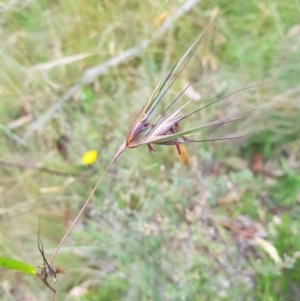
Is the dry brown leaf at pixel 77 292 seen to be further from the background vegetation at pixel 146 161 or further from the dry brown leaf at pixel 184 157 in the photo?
the dry brown leaf at pixel 184 157

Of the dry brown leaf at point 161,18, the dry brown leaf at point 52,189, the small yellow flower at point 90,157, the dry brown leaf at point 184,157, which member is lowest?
the dry brown leaf at point 52,189

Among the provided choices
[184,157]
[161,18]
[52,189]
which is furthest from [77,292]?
[161,18]

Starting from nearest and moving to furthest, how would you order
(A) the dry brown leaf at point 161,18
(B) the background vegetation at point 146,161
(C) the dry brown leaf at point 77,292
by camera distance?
(B) the background vegetation at point 146,161
(C) the dry brown leaf at point 77,292
(A) the dry brown leaf at point 161,18

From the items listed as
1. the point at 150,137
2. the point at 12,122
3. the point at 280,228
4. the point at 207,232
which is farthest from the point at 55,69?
the point at 150,137

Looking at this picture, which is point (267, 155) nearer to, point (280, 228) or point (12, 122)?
point (280, 228)

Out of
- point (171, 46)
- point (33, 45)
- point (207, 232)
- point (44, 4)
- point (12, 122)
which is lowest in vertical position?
point (207, 232)

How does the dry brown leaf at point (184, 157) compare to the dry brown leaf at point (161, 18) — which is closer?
the dry brown leaf at point (184, 157)

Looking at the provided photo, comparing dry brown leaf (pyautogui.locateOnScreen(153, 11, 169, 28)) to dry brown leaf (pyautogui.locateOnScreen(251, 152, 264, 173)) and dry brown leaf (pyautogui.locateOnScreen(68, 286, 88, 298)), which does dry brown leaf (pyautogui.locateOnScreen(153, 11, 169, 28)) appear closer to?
dry brown leaf (pyautogui.locateOnScreen(251, 152, 264, 173))

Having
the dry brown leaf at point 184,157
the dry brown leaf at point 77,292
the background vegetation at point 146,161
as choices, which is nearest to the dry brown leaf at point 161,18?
the background vegetation at point 146,161
